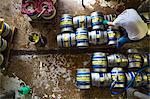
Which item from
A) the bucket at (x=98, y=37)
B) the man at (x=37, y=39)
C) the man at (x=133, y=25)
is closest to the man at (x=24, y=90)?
the man at (x=37, y=39)

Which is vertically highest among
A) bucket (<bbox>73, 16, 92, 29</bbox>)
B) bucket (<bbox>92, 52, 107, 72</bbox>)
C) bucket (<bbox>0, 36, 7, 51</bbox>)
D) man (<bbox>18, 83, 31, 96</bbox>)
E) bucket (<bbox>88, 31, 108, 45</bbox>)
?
bucket (<bbox>73, 16, 92, 29</bbox>)

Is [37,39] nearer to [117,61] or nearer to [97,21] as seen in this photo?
[97,21]

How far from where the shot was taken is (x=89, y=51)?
86.0 inches

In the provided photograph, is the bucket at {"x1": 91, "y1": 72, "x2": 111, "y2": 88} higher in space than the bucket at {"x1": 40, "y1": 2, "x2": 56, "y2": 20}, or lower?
lower

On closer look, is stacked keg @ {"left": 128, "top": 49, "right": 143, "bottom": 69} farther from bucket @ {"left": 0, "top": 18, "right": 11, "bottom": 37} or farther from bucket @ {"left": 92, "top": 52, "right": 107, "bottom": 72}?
bucket @ {"left": 0, "top": 18, "right": 11, "bottom": 37}

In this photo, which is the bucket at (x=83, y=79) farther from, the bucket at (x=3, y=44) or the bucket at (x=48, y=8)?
the bucket at (x=3, y=44)

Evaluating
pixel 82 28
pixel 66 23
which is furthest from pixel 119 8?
pixel 66 23

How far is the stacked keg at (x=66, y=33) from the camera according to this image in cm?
207

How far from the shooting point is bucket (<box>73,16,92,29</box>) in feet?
6.96

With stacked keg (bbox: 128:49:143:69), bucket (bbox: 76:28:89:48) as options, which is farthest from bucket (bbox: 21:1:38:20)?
stacked keg (bbox: 128:49:143:69)

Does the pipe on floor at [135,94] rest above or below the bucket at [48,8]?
below

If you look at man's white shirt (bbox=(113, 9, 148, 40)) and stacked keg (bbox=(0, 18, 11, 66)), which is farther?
stacked keg (bbox=(0, 18, 11, 66))

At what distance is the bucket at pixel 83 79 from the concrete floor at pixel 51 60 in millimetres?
157

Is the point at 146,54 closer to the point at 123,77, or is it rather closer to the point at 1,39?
the point at 123,77
